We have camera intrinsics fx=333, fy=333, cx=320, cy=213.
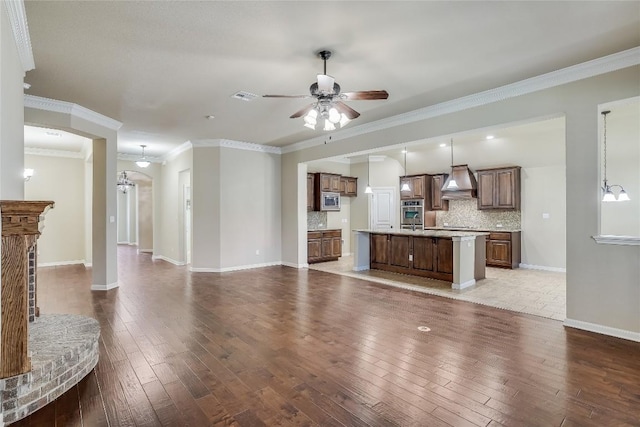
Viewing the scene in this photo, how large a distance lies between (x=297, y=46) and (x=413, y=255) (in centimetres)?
480

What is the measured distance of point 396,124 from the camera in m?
5.60

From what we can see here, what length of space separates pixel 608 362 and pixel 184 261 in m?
8.24

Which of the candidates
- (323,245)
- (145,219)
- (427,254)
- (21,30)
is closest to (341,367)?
(21,30)

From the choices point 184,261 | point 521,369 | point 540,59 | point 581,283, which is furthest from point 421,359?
point 184,261

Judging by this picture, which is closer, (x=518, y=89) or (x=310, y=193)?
(x=518, y=89)

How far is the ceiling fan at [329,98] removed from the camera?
127 inches

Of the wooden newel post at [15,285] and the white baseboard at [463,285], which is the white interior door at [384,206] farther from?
the wooden newel post at [15,285]

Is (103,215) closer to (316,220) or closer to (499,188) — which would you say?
(316,220)

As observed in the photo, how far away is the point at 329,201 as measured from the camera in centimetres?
933

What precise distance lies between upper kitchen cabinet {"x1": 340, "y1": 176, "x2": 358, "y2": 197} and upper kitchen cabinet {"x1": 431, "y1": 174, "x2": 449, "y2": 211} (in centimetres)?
224

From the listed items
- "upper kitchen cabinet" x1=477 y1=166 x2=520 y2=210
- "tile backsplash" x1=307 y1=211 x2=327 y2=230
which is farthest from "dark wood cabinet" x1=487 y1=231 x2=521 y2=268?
"tile backsplash" x1=307 y1=211 x2=327 y2=230

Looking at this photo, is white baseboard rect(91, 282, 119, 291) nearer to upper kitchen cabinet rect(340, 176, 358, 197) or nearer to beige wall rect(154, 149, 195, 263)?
beige wall rect(154, 149, 195, 263)

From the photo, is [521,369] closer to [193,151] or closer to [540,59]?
[540,59]

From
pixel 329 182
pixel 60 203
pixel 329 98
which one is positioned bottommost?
pixel 60 203
